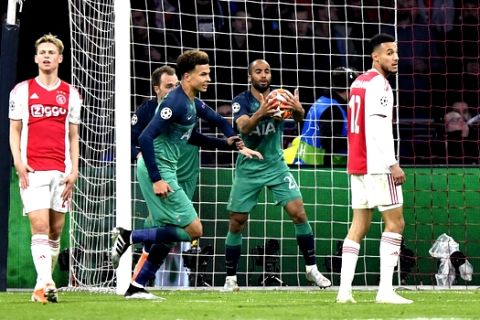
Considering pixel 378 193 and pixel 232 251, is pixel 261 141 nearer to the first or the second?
pixel 232 251

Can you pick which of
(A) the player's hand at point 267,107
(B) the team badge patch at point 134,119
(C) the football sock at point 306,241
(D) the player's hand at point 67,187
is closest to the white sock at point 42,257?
(D) the player's hand at point 67,187

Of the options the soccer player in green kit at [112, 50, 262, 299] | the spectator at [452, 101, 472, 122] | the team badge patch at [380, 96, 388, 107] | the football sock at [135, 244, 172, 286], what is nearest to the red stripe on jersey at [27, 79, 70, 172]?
the soccer player in green kit at [112, 50, 262, 299]

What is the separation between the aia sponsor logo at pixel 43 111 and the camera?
40.1 ft

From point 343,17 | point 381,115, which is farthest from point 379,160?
point 343,17

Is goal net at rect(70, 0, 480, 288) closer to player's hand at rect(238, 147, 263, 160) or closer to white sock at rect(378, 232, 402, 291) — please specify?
player's hand at rect(238, 147, 263, 160)

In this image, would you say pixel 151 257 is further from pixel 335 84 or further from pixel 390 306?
pixel 335 84

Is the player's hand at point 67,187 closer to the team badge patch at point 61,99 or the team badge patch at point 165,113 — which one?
the team badge patch at point 61,99

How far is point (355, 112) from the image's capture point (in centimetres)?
1179

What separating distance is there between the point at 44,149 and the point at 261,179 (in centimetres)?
359

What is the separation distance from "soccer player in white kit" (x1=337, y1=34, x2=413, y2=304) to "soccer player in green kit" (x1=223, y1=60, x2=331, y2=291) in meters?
3.17

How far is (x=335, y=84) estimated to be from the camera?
17.8 metres

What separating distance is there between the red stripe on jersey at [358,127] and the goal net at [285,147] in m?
4.31

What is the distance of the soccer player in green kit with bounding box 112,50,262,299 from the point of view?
12305mm

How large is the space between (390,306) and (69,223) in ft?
20.0
